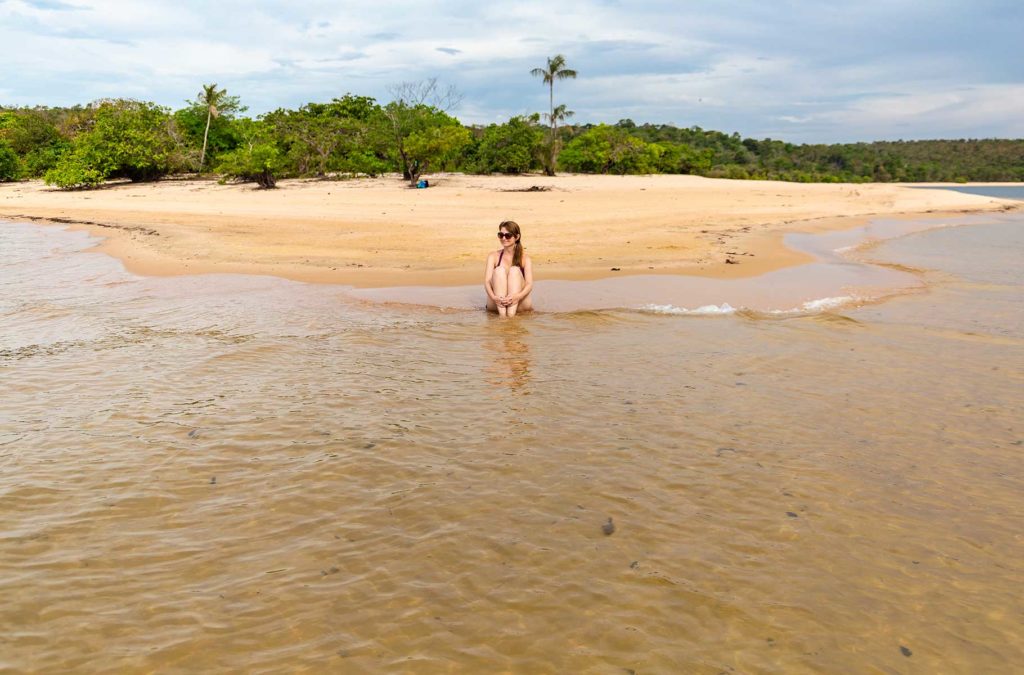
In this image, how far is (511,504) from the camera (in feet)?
13.7

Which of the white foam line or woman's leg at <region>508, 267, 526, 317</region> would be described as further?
the white foam line

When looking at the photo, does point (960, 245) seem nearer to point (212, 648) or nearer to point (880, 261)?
point (880, 261)

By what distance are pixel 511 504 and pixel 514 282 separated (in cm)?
597

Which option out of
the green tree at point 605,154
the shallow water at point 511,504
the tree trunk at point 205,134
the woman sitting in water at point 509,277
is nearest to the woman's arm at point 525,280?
the woman sitting in water at point 509,277

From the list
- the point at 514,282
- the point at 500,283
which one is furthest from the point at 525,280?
the point at 500,283

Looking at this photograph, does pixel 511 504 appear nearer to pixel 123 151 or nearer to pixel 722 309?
pixel 722 309

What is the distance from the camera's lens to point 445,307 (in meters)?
10.7

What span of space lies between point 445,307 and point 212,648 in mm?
7964

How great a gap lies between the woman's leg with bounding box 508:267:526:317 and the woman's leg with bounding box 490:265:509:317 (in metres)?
0.06

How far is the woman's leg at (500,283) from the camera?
9864mm

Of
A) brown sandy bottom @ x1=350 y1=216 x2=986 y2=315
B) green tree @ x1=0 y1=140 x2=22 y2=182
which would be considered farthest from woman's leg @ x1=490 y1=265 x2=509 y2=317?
green tree @ x1=0 y1=140 x2=22 y2=182

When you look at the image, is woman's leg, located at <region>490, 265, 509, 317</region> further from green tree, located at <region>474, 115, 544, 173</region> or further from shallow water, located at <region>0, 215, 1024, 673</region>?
green tree, located at <region>474, 115, 544, 173</region>

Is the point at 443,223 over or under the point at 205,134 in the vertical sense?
under

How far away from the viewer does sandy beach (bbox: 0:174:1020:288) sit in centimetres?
1439
